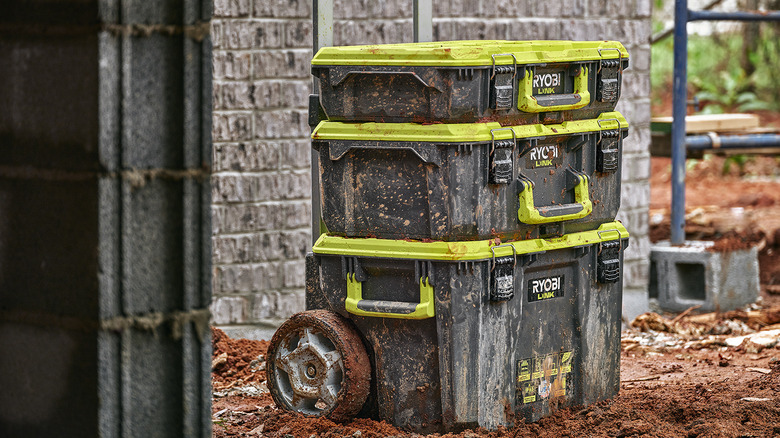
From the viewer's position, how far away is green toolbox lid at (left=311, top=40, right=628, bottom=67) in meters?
4.71

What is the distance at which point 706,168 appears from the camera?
1628cm

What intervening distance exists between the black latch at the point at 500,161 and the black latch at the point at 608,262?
77 centimetres

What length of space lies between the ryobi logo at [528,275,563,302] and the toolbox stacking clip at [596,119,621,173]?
59 centimetres

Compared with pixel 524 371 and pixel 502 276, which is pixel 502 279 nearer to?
pixel 502 276

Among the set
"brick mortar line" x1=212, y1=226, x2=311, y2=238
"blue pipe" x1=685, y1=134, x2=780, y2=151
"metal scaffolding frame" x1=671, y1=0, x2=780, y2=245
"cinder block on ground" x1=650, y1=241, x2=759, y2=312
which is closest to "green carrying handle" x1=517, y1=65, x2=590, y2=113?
"brick mortar line" x1=212, y1=226, x2=311, y2=238

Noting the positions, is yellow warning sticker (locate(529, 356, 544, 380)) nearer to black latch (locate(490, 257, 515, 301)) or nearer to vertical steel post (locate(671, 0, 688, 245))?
black latch (locate(490, 257, 515, 301))

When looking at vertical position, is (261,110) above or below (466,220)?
above

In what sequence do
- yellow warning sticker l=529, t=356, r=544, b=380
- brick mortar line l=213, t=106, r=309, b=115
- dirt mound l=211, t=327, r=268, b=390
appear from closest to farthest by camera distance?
yellow warning sticker l=529, t=356, r=544, b=380
dirt mound l=211, t=327, r=268, b=390
brick mortar line l=213, t=106, r=309, b=115

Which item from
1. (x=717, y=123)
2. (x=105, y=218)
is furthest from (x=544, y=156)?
(x=717, y=123)

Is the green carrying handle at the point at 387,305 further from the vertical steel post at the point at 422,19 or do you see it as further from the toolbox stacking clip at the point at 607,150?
the vertical steel post at the point at 422,19

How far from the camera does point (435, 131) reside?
475cm

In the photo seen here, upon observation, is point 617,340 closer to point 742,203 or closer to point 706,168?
point 742,203

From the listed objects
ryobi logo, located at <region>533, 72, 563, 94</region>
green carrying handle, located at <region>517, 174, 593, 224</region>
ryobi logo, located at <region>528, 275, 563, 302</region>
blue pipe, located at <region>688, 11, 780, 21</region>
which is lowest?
ryobi logo, located at <region>528, 275, 563, 302</region>

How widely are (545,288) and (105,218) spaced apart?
2273mm
